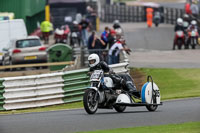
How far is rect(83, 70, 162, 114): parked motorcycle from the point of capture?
13.9 metres

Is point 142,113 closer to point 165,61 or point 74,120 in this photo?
point 74,120

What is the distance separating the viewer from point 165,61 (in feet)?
103

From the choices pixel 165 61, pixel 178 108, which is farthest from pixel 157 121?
pixel 165 61

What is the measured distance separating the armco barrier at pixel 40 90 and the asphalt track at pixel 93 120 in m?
3.65

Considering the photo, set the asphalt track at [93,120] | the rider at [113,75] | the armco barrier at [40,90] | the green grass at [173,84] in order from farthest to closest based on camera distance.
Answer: the green grass at [173,84] < the armco barrier at [40,90] < the rider at [113,75] < the asphalt track at [93,120]

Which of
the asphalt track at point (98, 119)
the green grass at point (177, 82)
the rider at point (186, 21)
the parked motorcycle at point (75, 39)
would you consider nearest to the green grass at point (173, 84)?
the green grass at point (177, 82)

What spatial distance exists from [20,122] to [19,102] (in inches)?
201

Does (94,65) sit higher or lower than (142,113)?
higher

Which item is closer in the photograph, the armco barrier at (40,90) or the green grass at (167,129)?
the green grass at (167,129)

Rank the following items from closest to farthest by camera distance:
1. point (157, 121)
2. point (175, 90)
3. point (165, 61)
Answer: point (157, 121)
point (175, 90)
point (165, 61)

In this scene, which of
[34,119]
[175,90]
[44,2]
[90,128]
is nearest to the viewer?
[90,128]

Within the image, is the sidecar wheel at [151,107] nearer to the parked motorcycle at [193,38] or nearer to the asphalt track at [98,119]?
the asphalt track at [98,119]

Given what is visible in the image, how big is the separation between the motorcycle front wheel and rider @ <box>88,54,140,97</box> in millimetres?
626

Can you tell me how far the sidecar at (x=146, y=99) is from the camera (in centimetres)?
1433
